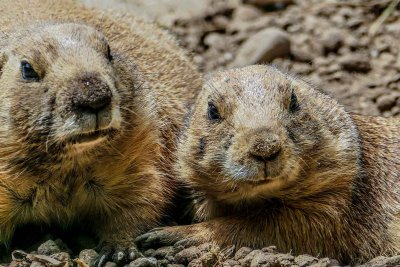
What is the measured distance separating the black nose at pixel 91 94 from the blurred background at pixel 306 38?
3.67 meters

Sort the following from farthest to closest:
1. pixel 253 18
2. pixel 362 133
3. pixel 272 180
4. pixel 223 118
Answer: pixel 253 18 < pixel 362 133 < pixel 223 118 < pixel 272 180

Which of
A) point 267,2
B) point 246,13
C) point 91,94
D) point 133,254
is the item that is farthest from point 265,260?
point 267,2

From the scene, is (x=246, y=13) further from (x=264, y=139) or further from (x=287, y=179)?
(x=264, y=139)

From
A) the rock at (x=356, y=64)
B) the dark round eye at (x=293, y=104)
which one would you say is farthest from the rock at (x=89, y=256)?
the rock at (x=356, y=64)

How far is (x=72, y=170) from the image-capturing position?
6750 mm

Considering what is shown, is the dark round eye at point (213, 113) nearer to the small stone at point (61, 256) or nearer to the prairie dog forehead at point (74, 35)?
the prairie dog forehead at point (74, 35)

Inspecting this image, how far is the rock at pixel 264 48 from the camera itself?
33.0 feet

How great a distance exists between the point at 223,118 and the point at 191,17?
177 inches

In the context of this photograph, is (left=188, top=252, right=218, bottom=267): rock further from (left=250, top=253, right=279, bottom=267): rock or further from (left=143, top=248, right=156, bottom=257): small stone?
(left=143, top=248, right=156, bottom=257): small stone

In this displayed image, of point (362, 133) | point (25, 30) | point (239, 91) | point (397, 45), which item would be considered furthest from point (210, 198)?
point (397, 45)

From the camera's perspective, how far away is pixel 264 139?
6320 millimetres

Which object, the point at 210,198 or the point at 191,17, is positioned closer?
the point at 210,198

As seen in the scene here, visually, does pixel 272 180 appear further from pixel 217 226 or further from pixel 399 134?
pixel 399 134

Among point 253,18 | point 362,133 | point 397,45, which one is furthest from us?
point 253,18
